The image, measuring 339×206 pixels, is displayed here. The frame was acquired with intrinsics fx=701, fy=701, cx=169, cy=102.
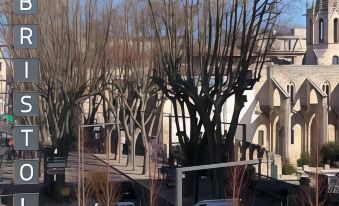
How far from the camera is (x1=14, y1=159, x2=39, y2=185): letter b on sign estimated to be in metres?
12.9

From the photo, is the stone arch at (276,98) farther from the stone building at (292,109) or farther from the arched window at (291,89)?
the arched window at (291,89)

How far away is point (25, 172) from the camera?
511 inches

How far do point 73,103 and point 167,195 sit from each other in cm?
593

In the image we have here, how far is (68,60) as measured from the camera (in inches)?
1195

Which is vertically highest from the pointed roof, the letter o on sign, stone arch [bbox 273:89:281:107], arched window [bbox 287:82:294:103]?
the pointed roof

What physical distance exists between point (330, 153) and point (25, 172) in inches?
2003

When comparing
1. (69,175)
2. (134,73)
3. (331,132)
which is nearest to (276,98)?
(331,132)

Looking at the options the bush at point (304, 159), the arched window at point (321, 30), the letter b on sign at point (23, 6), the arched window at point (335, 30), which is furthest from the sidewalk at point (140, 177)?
the arched window at point (321, 30)

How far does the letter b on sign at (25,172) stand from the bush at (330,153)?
1946 inches

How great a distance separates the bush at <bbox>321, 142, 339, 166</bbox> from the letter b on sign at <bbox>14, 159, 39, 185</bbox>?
162 ft

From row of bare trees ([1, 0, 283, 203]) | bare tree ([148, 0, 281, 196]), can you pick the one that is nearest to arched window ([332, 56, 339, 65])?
row of bare trees ([1, 0, 283, 203])

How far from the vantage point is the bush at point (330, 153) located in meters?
60.2

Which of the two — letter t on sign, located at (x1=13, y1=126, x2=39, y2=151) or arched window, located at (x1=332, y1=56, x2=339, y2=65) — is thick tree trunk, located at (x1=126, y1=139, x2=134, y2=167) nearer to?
letter t on sign, located at (x1=13, y1=126, x2=39, y2=151)

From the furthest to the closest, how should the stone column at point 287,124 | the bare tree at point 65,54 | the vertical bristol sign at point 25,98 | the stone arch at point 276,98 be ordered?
the stone arch at point 276,98
the stone column at point 287,124
the bare tree at point 65,54
the vertical bristol sign at point 25,98
